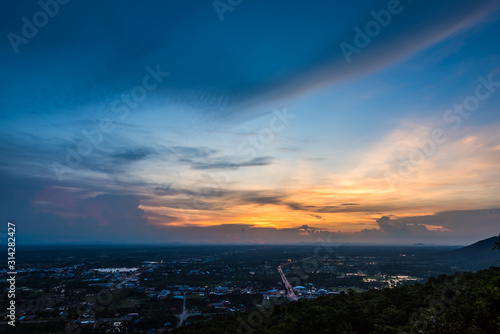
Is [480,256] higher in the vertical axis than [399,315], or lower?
lower

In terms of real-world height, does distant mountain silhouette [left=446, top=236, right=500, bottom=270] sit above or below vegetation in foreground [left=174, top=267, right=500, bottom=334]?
below

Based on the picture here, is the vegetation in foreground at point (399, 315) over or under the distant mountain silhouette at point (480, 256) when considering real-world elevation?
over

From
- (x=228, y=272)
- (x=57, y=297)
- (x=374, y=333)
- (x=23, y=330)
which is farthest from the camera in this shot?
(x=228, y=272)

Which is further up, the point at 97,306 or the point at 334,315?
the point at 334,315

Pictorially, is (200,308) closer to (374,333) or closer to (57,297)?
(57,297)

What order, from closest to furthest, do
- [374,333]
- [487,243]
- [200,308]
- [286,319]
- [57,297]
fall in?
1. [374,333]
2. [286,319]
3. [200,308]
4. [57,297]
5. [487,243]

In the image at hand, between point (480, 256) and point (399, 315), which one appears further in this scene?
point (480, 256)

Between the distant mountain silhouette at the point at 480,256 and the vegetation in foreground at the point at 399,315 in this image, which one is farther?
the distant mountain silhouette at the point at 480,256

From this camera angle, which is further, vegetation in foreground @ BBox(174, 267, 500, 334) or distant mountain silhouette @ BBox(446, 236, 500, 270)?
distant mountain silhouette @ BBox(446, 236, 500, 270)

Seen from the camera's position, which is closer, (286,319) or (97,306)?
(286,319)

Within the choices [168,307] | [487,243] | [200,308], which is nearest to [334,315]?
[200,308]

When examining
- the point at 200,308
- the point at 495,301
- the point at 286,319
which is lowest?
the point at 200,308
